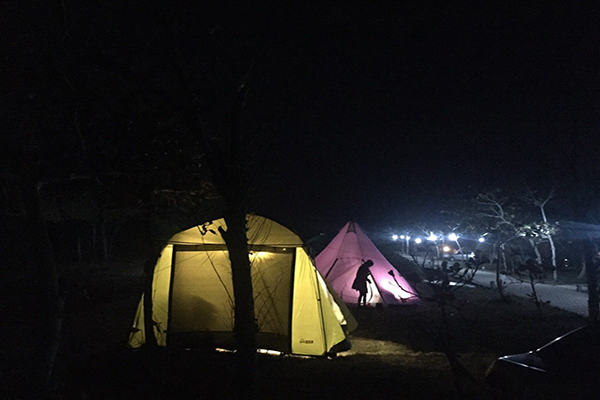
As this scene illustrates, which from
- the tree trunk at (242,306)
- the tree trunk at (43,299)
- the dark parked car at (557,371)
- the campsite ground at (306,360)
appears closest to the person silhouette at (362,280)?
the campsite ground at (306,360)

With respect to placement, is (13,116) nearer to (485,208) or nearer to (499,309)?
(499,309)

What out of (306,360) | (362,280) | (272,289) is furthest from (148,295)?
(362,280)

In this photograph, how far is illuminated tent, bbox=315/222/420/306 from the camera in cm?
1426

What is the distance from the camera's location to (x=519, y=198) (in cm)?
2523

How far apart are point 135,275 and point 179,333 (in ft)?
44.1

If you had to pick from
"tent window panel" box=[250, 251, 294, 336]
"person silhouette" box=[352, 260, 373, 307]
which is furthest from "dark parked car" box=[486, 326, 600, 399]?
"person silhouette" box=[352, 260, 373, 307]

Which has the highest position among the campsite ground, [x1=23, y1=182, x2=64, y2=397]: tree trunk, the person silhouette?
[x1=23, y1=182, x2=64, y2=397]: tree trunk

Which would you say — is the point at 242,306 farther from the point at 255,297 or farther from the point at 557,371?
the point at 557,371

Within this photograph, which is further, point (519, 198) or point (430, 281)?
point (519, 198)

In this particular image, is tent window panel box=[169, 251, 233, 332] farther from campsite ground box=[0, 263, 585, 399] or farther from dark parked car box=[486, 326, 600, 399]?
dark parked car box=[486, 326, 600, 399]

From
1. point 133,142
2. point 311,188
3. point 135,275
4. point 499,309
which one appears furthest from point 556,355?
point 311,188

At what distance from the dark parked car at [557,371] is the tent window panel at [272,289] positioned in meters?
4.00

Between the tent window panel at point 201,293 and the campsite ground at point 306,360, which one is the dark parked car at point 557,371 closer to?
the campsite ground at point 306,360

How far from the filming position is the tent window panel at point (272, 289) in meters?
8.42
